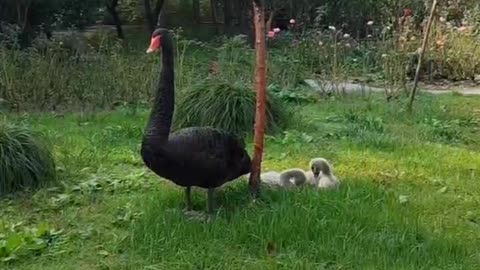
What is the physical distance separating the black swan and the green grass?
20 cm

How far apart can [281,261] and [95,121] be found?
4.97 metres

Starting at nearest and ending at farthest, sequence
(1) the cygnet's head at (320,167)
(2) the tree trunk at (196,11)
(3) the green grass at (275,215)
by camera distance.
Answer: (3) the green grass at (275,215)
(1) the cygnet's head at (320,167)
(2) the tree trunk at (196,11)

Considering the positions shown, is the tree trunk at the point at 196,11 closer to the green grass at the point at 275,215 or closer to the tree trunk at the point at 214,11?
the tree trunk at the point at 214,11

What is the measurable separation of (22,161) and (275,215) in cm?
191

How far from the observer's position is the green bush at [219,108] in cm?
730

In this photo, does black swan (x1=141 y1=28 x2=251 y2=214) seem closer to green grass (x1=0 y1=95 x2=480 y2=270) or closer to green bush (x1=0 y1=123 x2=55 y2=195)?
green grass (x1=0 y1=95 x2=480 y2=270)

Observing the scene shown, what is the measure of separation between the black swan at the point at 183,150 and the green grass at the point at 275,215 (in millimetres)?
201

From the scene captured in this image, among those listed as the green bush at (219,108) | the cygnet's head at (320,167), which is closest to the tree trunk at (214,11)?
the green bush at (219,108)

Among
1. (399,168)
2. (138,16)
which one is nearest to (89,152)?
(399,168)

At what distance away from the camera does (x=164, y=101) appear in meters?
4.63

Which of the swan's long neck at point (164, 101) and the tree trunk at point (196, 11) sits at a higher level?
the swan's long neck at point (164, 101)

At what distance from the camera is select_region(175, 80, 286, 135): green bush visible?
7.30 metres

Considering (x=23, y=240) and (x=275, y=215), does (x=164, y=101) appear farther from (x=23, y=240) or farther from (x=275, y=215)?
(x=23, y=240)

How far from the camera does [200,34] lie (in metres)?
22.7
